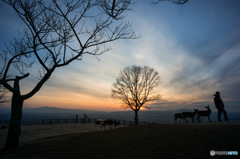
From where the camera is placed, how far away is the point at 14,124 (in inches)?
267

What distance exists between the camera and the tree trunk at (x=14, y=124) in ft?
21.6

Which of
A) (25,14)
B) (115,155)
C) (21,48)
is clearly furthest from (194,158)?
(21,48)

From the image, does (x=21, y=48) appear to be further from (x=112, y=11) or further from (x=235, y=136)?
(x=235, y=136)

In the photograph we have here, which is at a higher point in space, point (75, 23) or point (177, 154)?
point (75, 23)

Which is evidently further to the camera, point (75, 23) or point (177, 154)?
point (75, 23)

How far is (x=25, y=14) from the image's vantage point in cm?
718

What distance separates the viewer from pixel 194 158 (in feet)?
10.3

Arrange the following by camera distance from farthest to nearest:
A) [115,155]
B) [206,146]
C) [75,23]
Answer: [75,23]
[115,155]
[206,146]

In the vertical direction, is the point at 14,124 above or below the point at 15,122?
below

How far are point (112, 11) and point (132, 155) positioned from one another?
19.1 ft

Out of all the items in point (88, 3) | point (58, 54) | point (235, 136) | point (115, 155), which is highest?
point (88, 3)

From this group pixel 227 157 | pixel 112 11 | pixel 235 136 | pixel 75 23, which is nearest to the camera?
pixel 227 157

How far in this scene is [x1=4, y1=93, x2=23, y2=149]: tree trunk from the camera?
6.58 metres

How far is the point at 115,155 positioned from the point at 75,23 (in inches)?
295
